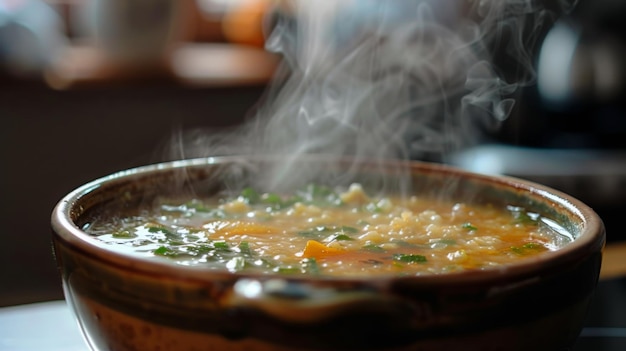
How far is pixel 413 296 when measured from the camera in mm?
685

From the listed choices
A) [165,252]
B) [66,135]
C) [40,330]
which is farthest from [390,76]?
[165,252]

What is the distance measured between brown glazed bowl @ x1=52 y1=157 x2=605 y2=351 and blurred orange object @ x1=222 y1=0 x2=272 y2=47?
322 cm

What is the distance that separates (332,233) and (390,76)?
195cm

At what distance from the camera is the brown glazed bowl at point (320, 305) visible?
0.67m

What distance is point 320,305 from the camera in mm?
667

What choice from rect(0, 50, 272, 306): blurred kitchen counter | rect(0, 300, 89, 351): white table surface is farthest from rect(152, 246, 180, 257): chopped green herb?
rect(0, 50, 272, 306): blurred kitchen counter

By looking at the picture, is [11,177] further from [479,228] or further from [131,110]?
[479,228]

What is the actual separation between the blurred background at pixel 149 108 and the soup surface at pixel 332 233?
129 cm

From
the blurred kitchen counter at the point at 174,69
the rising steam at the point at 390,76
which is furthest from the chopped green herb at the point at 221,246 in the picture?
the blurred kitchen counter at the point at 174,69

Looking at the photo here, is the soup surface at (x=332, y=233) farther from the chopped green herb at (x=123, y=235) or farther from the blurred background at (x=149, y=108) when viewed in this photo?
the blurred background at (x=149, y=108)

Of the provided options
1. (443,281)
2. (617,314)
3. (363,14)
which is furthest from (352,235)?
(363,14)

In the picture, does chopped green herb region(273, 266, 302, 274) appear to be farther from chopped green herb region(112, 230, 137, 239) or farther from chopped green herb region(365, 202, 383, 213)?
chopped green herb region(365, 202, 383, 213)

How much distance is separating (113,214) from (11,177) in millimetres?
2020

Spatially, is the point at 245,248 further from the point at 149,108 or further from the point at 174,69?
the point at 174,69
